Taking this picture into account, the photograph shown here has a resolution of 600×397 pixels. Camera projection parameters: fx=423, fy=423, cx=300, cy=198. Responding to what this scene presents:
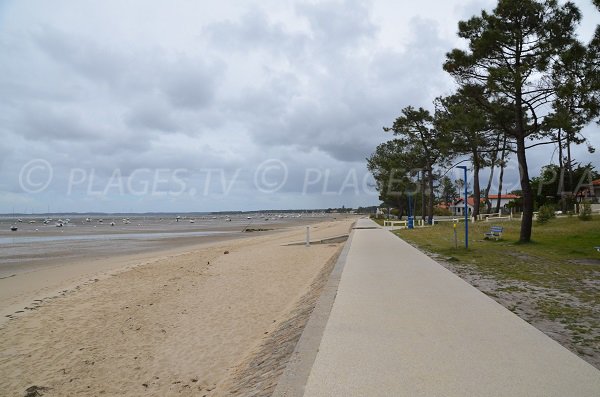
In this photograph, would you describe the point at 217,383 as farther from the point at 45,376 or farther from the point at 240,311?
the point at 240,311

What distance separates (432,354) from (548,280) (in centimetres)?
641

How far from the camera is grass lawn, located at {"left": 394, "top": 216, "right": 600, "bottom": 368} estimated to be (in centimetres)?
547

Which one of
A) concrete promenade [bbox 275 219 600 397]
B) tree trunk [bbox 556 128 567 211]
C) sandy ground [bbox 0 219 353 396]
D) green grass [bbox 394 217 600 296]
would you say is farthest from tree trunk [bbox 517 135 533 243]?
tree trunk [bbox 556 128 567 211]

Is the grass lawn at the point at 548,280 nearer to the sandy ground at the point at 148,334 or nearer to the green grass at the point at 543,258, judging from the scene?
the green grass at the point at 543,258

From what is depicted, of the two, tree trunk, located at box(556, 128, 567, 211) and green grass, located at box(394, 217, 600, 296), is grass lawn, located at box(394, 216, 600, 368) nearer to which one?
green grass, located at box(394, 217, 600, 296)

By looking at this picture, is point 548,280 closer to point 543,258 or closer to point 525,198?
point 543,258

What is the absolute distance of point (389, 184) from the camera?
181 feet

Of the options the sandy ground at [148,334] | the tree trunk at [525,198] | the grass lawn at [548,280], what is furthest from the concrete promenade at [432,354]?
the tree trunk at [525,198]

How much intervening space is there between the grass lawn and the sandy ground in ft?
11.7

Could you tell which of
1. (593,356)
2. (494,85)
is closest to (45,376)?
(593,356)

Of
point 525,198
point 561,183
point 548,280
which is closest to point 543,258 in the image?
point 548,280

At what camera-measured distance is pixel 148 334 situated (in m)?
7.44

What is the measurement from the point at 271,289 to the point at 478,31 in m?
14.5

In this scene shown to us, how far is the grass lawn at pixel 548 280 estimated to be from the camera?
5473 mm
